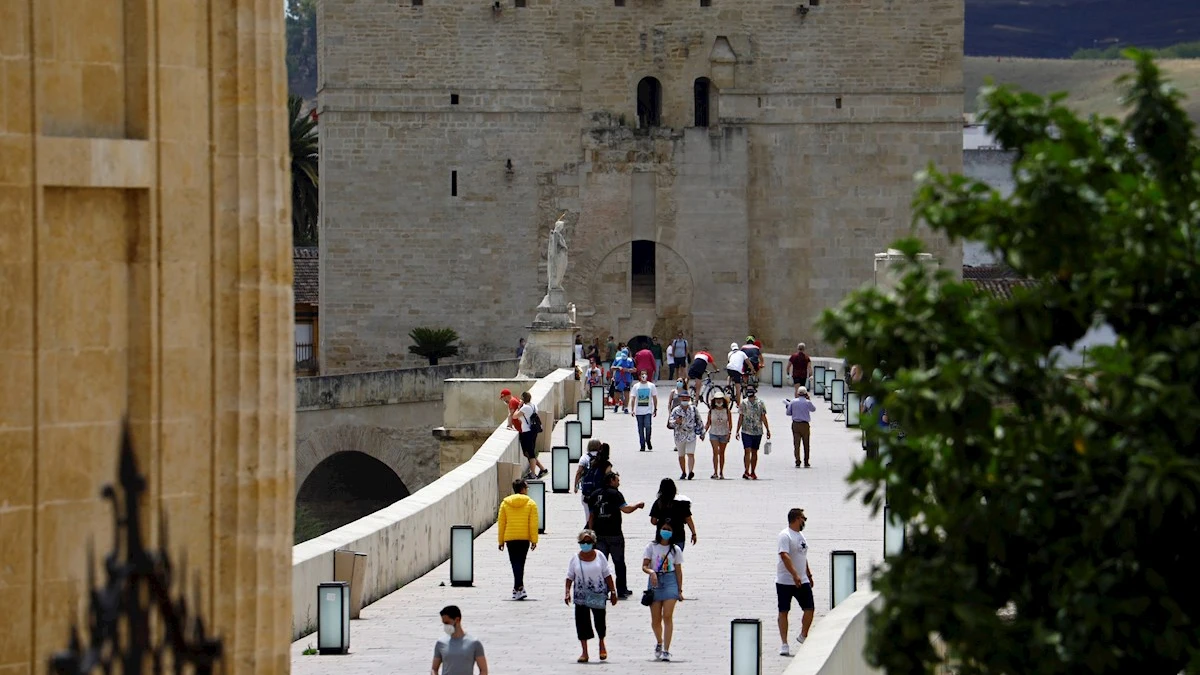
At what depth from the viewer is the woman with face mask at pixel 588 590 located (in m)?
13.5

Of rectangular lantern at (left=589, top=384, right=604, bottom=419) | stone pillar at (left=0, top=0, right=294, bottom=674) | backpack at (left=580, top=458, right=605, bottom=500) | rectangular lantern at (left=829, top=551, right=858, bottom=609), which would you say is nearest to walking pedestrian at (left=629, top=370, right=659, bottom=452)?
rectangular lantern at (left=589, top=384, right=604, bottom=419)

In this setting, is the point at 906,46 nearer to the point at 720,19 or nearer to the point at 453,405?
the point at 720,19

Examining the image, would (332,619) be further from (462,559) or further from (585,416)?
(585,416)

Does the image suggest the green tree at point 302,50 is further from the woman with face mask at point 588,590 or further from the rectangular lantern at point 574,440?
the woman with face mask at point 588,590

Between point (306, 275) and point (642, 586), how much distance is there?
34.9m

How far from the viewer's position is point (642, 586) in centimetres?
1653

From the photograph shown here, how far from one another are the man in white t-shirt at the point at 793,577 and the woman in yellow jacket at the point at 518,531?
7.51 feet

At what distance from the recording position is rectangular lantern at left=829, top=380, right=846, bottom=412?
3008 cm

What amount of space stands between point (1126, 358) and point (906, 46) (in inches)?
1484

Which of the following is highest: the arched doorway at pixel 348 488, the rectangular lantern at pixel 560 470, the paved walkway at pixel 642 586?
the rectangular lantern at pixel 560 470

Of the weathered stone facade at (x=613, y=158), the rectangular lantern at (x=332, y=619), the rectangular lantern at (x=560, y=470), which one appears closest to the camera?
the rectangular lantern at (x=332, y=619)

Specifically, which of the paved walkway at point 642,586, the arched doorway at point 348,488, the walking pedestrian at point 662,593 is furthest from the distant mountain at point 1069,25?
the walking pedestrian at point 662,593

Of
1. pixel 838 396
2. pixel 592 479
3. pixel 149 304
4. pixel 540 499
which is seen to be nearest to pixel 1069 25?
pixel 838 396

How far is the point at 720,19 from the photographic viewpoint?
142 feet
